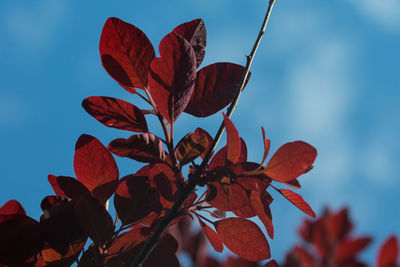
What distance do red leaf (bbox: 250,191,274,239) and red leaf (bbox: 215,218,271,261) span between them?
0.08ft

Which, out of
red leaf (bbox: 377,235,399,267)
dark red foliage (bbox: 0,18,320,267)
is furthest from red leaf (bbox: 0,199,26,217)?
red leaf (bbox: 377,235,399,267)

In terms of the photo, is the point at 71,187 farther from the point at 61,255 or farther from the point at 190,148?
the point at 190,148

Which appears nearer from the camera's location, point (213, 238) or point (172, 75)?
point (172, 75)

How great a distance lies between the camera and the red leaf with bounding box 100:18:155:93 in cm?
60

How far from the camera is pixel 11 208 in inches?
25.1

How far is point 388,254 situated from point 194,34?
2.10 feet

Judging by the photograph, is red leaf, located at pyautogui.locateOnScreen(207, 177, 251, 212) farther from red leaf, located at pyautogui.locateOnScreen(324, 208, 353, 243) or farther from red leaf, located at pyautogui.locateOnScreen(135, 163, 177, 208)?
red leaf, located at pyautogui.locateOnScreen(324, 208, 353, 243)

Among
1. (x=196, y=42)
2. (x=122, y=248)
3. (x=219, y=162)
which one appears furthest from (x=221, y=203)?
(x=196, y=42)

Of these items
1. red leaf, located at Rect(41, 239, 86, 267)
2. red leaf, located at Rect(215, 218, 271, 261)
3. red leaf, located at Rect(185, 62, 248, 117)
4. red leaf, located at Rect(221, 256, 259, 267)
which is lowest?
red leaf, located at Rect(41, 239, 86, 267)

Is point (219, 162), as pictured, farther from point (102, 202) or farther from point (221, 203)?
point (102, 202)

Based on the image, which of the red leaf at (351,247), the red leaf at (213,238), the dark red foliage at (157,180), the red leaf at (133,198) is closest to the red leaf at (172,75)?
the dark red foliage at (157,180)

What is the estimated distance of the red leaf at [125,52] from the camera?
603 millimetres

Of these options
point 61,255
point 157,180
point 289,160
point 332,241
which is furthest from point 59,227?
point 332,241

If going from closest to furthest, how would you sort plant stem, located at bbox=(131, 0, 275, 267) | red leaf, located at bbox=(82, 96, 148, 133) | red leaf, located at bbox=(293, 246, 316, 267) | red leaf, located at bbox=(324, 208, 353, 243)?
plant stem, located at bbox=(131, 0, 275, 267) < red leaf, located at bbox=(82, 96, 148, 133) < red leaf, located at bbox=(293, 246, 316, 267) < red leaf, located at bbox=(324, 208, 353, 243)
